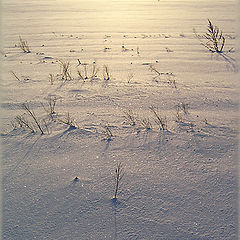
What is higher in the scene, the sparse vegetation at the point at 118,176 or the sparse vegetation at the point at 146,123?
the sparse vegetation at the point at 146,123

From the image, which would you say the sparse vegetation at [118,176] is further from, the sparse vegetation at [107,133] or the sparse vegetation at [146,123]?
the sparse vegetation at [146,123]

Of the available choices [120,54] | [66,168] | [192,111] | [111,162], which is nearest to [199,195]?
[111,162]

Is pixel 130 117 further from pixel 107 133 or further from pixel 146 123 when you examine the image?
pixel 107 133

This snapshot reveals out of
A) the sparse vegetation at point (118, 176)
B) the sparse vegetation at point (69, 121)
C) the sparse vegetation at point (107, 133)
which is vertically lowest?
the sparse vegetation at point (118, 176)

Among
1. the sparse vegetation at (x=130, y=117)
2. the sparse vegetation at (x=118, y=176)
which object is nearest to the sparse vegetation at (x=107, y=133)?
the sparse vegetation at (x=130, y=117)

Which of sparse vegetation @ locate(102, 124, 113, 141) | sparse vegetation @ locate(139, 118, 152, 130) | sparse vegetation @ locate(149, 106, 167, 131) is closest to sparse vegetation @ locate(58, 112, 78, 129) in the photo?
sparse vegetation @ locate(102, 124, 113, 141)

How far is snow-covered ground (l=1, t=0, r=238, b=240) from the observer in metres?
1.31

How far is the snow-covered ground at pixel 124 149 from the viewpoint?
1.31m

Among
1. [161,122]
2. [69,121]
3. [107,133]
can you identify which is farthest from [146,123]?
[69,121]

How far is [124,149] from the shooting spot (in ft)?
6.08

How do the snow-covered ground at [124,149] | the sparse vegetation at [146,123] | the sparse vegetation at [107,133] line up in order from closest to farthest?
the snow-covered ground at [124,149]
the sparse vegetation at [107,133]
the sparse vegetation at [146,123]

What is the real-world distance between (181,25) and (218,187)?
620cm

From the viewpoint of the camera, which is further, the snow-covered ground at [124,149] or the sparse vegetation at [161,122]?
the sparse vegetation at [161,122]

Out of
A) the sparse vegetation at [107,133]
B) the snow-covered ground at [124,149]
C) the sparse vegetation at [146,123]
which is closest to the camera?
the snow-covered ground at [124,149]
